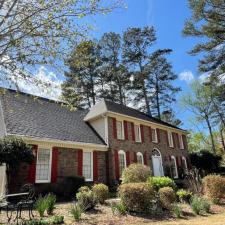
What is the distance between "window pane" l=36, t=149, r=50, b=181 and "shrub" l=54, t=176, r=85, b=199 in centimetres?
77

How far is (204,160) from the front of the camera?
27.6 meters

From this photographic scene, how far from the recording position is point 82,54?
28.7 ft

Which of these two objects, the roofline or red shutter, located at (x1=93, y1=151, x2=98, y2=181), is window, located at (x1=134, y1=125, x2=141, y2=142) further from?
red shutter, located at (x1=93, y1=151, x2=98, y2=181)

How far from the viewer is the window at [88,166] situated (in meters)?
16.1

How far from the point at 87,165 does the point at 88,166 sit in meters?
0.11

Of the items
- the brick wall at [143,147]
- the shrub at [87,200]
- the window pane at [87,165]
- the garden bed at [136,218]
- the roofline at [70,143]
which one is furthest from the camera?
the brick wall at [143,147]

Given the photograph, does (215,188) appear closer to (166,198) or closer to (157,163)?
(166,198)

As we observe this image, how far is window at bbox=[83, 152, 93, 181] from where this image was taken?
16.1m

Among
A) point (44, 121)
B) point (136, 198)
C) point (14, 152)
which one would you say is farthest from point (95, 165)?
point (136, 198)

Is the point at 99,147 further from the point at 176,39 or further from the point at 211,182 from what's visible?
the point at 176,39

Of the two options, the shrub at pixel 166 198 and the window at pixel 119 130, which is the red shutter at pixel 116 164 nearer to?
the window at pixel 119 130

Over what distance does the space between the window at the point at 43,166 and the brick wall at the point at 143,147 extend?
4.84 m

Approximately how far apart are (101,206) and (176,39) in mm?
15141

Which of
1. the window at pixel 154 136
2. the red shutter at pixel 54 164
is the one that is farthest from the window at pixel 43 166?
the window at pixel 154 136
